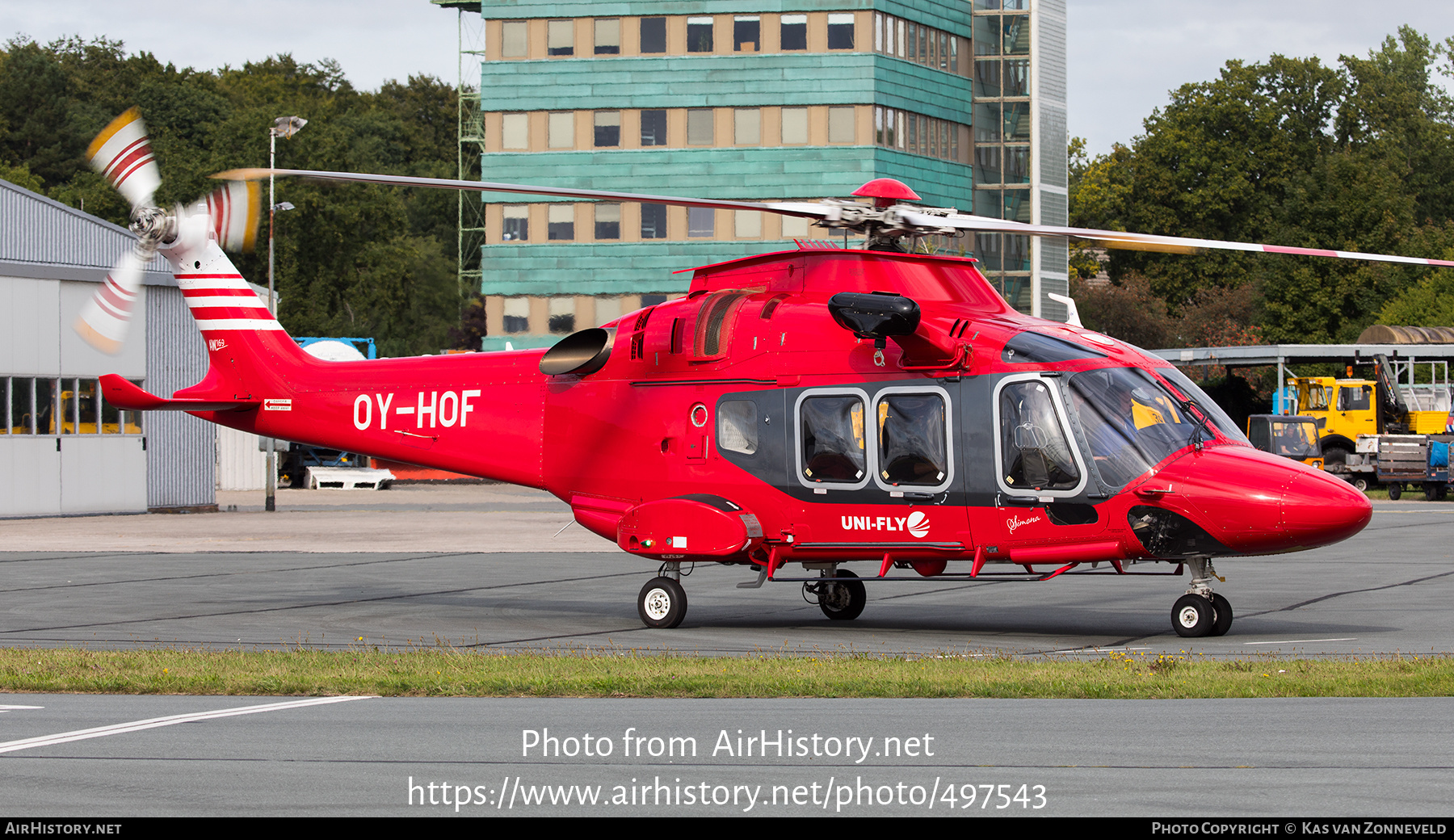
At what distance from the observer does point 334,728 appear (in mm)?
9555

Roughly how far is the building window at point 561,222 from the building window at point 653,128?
4408 millimetres

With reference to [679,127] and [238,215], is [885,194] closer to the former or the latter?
[238,215]

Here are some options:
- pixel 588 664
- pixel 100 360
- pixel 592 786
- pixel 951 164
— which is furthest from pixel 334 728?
pixel 951 164

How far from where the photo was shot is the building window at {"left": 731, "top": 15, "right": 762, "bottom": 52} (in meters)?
66.2

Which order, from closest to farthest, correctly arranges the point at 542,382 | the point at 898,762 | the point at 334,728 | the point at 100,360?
the point at 898,762 < the point at 334,728 < the point at 542,382 < the point at 100,360

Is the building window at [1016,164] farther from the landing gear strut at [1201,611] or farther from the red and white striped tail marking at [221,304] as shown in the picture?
the landing gear strut at [1201,611]

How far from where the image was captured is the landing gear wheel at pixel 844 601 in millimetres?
17031

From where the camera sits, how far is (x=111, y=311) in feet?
54.1

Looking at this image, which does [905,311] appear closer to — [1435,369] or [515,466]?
[515,466]

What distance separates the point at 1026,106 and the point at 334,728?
2653 inches

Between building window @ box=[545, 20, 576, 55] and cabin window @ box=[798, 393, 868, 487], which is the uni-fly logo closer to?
cabin window @ box=[798, 393, 868, 487]

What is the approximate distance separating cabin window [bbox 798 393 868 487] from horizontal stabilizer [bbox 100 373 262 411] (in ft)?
23.3

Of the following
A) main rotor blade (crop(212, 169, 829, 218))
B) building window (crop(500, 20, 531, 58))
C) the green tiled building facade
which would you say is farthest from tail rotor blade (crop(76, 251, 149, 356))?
building window (crop(500, 20, 531, 58))

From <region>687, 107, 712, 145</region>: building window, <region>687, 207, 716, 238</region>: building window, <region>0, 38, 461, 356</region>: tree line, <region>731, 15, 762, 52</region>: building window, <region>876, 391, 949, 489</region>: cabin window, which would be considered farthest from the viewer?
<region>0, 38, 461, 356</region>: tree line
